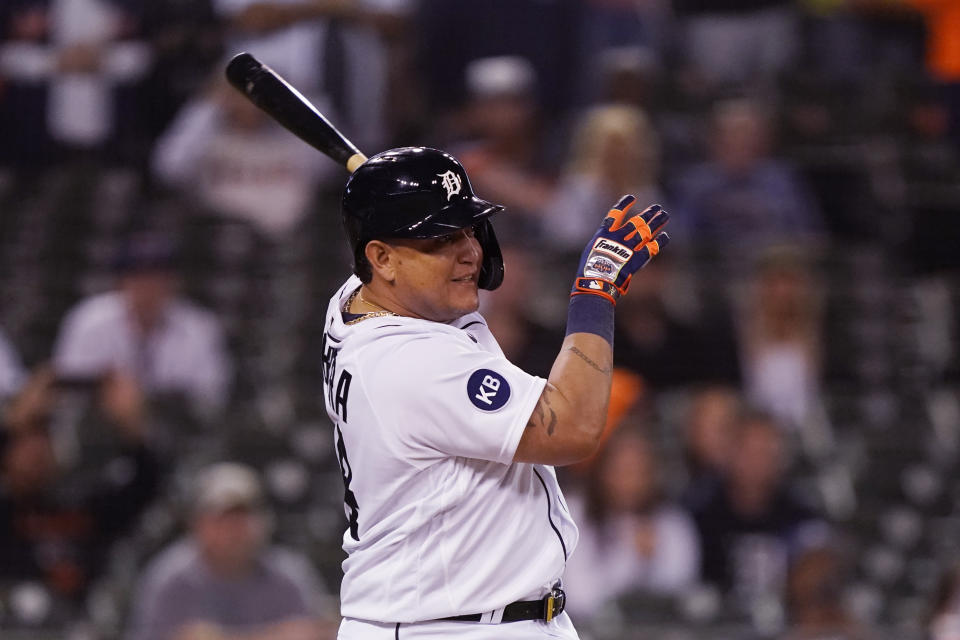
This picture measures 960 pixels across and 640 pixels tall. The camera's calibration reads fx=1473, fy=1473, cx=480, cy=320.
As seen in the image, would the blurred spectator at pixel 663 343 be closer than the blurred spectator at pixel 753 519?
No

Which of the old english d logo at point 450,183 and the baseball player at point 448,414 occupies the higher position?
the old english d logo at point 450,183

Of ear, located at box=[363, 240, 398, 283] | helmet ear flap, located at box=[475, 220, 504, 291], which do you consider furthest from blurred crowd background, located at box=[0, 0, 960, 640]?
ear, located at box=[363, 240, 398, 283]

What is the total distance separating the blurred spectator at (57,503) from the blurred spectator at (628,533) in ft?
6.06

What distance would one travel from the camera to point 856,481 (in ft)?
23.0

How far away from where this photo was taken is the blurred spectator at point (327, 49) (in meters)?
8.08

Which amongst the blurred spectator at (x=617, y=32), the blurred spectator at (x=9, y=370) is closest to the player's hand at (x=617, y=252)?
the blurred spectator at (x=9, y=370)

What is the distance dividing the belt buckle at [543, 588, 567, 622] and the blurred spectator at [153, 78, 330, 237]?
16.9 ft

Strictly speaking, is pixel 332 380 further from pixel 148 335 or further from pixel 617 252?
pixel 148 335

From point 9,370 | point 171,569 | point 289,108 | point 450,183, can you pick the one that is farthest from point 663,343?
point 450,183

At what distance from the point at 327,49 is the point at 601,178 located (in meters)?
1.74

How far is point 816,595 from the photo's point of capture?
18.4 ft

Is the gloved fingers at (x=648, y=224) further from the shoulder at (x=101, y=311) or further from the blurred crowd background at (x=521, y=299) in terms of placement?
the shoulder at (x=101, y=311)

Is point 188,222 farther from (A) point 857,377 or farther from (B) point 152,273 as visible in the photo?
(A) point 857,377

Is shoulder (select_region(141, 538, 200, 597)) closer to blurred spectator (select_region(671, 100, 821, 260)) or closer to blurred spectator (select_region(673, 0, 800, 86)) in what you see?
blurred spectator (select_region(671, 100, 821, 260))
